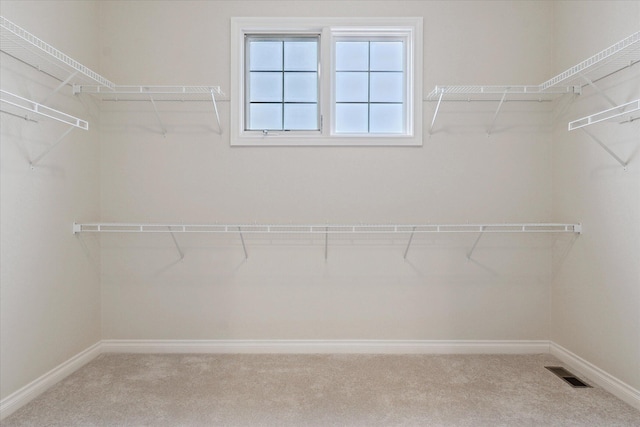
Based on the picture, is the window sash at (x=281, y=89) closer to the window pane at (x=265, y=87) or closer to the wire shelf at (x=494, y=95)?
the window pane at (x=265, y=87)

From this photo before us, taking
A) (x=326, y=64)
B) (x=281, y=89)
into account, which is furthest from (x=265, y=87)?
(x=326, y=64)

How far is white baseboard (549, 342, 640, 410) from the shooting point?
2.00 metres

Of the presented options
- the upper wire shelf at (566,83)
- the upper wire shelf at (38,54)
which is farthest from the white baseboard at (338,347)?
the upper wire shelf at (38,54)

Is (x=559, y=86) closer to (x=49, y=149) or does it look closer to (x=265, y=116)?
(x=265, y=116)

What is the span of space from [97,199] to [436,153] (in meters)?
2.42

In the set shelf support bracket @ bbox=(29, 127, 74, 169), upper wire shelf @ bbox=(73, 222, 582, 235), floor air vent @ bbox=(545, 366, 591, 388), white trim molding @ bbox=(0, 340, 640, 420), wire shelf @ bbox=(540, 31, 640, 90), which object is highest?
wire shelf @ bbox=(540, 31, 640, 90)

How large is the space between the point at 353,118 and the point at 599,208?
168 cm

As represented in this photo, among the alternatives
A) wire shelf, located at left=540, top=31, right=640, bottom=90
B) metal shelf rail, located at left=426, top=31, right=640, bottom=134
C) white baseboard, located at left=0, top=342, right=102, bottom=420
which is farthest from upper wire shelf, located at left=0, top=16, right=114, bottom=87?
wire shelf, located at left=540, top=31, right=640, bottom=90

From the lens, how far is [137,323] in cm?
269

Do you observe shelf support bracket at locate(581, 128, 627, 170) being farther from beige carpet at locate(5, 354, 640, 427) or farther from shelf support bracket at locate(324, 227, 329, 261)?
shelf support bracket at locate(324, 227, 329, 261)

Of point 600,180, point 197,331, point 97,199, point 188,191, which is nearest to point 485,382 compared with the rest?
point 600,180

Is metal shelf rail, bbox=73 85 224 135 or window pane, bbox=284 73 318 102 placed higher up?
window pane, bbox=284 73 318 102

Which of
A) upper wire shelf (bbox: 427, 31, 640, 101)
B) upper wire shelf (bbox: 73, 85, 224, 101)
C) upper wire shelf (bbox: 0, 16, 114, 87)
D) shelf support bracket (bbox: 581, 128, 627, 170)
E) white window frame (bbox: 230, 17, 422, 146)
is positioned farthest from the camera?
white window frame (bbox: 230, 17, 422, 146)

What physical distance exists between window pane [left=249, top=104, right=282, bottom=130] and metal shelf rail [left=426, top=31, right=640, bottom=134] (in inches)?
43.0
